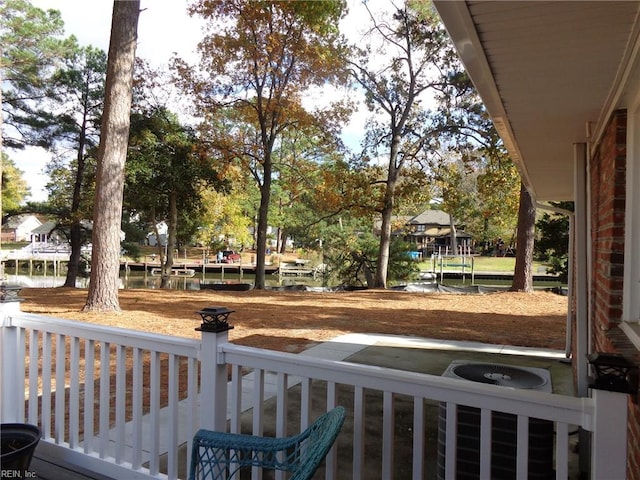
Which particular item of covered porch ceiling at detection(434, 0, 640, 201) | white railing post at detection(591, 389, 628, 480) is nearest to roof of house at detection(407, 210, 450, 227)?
covered porch ceiling at detection(434, 0, 640, 201)

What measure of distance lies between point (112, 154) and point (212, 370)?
6491mm

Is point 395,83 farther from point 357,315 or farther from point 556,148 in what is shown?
point 556,148

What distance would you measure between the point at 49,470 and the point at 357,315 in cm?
667

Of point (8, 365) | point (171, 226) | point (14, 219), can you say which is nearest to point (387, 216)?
point (171, 226)

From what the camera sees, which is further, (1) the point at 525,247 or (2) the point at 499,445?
(1) the point at 525,247

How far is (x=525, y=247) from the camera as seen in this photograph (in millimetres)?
12078

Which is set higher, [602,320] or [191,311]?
[602,320]

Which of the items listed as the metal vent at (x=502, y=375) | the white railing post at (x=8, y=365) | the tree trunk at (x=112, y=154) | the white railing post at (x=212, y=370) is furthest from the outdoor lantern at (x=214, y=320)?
the tree trunk at (x=112, y=154)

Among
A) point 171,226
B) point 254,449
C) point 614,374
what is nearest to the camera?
point 614,374

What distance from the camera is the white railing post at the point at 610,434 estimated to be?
1371 mm

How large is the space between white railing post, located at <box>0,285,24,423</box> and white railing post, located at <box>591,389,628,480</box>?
3091mm

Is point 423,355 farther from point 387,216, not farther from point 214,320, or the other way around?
point 387,216

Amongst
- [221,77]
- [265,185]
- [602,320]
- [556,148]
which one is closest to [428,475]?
[602,320]

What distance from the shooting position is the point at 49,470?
2.64 metres
